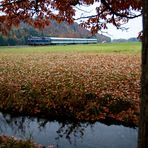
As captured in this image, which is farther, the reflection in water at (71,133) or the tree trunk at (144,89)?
the reflection in water at (71,133)

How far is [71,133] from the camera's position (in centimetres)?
815

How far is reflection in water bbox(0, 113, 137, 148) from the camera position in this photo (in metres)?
7.45

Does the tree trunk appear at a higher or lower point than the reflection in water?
higher

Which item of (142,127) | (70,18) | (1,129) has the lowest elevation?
(1,129)

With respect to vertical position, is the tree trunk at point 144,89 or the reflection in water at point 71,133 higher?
the tree trunk at point 144,89

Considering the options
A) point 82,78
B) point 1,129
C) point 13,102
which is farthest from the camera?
point 82,78

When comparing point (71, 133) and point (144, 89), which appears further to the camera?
point (71, 133)

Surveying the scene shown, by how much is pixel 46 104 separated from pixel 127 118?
A: 2.64 meters

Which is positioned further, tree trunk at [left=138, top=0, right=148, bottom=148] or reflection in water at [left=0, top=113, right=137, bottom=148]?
reflection in water at [left=0, top=113, right=137, bottom=148]

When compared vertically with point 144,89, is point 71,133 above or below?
below

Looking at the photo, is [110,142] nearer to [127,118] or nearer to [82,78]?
[127,118]

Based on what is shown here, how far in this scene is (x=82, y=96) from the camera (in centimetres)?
1008

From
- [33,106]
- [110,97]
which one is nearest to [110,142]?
[110,97]

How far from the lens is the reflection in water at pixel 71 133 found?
7.45m
